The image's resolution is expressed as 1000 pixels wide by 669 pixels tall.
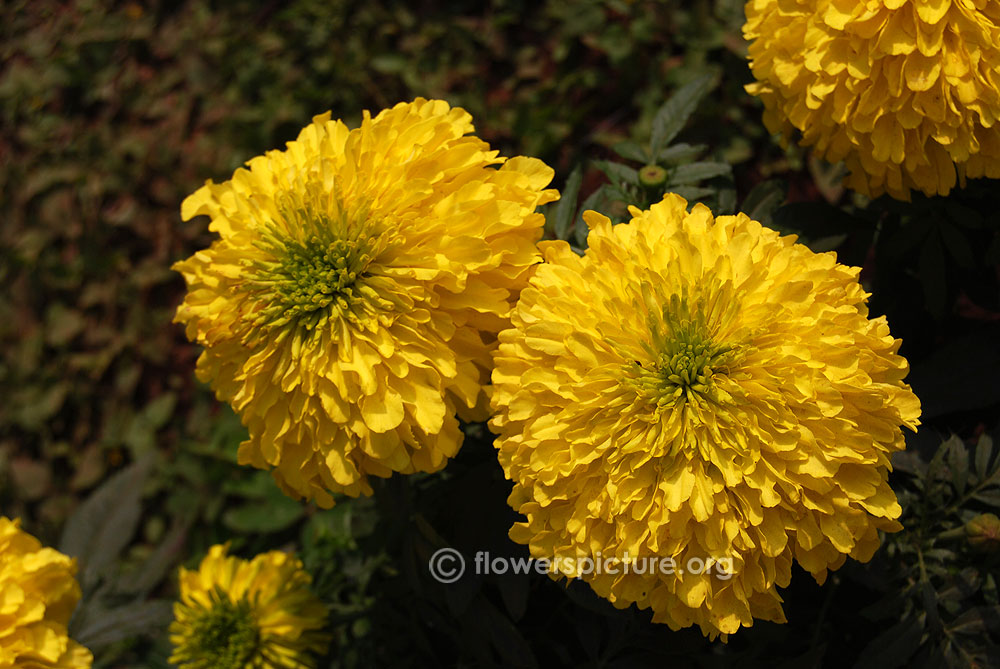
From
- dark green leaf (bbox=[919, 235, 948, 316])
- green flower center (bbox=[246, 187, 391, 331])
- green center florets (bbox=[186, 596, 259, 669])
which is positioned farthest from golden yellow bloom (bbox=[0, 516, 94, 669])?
dark green leaf (bbox=[919, 235, 948, 316])

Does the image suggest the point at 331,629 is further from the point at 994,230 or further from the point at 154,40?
the point at 154,40

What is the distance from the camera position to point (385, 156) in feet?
4.73

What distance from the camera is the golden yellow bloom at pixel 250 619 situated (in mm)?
1888

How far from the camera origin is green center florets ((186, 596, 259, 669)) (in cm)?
187

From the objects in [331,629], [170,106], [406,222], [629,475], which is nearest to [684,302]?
[629,475]

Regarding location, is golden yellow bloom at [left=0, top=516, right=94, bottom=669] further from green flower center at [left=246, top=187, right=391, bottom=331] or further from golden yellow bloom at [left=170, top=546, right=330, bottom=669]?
green flower center at [left=246, top=187, right=391, bottom=331]

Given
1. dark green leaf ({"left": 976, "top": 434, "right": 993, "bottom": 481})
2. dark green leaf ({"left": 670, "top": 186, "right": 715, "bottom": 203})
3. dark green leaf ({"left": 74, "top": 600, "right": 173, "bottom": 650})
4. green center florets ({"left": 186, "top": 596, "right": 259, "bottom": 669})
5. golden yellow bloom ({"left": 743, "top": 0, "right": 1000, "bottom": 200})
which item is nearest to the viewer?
golden yellow bloom ({"left": 743, "top": 0, "right": 1000, "bottom": 200})

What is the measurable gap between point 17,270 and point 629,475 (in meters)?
3.59

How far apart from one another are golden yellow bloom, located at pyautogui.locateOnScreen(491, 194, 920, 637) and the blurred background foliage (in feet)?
0.95

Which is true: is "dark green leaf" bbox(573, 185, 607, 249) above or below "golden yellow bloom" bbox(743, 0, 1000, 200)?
below

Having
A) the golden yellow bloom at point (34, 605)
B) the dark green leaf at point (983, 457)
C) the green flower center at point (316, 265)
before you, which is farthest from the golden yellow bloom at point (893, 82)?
the golden yellow bloom at point (34, 605)

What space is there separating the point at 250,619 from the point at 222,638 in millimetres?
71

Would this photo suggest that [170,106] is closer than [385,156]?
No

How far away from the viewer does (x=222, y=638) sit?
1904 millimetres
